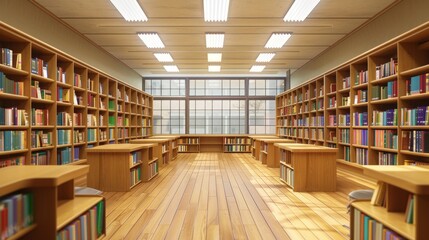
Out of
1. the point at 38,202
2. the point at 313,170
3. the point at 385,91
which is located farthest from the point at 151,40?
the point at 38,202

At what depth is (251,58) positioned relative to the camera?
10.1 metres

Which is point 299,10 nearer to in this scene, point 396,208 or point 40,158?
point 396,208

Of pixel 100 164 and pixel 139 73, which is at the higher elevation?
pixel 139 73

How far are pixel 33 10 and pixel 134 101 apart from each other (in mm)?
5468

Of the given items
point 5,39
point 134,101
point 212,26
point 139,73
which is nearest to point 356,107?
point 212,26

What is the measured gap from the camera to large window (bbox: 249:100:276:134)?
14.4m

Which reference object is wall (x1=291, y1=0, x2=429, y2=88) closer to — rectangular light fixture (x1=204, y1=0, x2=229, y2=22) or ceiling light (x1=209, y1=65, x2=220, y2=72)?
rectangular light fixture (x1=204, y1=0, x2=229, y2=22)

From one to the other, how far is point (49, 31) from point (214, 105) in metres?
9.07

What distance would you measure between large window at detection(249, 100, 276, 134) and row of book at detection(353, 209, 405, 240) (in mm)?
12020

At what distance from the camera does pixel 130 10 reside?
5812 millimetres

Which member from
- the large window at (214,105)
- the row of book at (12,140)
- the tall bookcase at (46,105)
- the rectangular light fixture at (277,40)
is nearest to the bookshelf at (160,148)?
the tall bookcase at (46,105)

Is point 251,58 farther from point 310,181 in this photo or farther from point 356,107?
point 310,181

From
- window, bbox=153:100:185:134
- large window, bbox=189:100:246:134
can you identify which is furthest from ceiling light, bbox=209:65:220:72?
window, bbox=153:100:185:134

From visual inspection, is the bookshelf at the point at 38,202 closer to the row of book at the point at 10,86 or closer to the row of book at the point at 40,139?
the row of book at the point at 10,86
